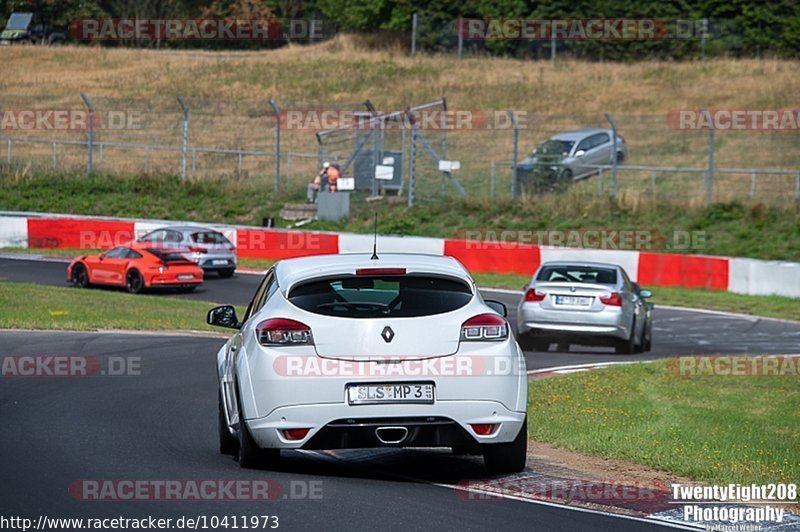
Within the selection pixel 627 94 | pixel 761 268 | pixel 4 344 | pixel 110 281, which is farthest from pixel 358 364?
pixel 627 94

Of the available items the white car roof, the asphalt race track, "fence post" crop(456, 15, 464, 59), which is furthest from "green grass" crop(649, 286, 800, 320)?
"fence post" crop(456, 15, 464, 59)

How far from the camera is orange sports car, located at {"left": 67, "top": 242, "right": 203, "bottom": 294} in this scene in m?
27.4

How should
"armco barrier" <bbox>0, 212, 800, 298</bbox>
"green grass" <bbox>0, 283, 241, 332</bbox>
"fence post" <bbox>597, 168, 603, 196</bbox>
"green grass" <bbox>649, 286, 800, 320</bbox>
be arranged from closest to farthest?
"green grass" <bbox>0, 283, 241, 332</bbox> < "green grass" <bbox>649, 286, 800, 320</bbox> < "armco barrier" <bbox>0, 212, 800, 298</bbox> < "fence post" <bbox>597, 168, 603, 196</bbox>

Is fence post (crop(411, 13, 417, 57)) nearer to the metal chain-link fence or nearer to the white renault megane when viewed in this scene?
the metal chain-link fence

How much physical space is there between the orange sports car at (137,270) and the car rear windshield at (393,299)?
19.3 metres

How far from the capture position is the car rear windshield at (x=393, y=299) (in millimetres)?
8258

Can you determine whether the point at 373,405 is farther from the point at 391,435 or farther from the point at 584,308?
the point at 584,308

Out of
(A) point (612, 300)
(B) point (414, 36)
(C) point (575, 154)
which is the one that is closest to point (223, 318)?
(A) point (612, 300)

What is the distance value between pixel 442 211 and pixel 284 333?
102 ft

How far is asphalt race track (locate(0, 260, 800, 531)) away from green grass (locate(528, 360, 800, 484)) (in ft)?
5.30

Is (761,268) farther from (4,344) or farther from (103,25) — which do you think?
(103,25)

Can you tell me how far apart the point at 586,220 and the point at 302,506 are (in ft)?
98.9

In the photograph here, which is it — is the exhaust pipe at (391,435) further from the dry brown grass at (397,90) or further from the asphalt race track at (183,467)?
the dry brown grass at (397,90)

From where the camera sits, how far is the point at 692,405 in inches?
536
